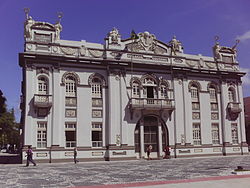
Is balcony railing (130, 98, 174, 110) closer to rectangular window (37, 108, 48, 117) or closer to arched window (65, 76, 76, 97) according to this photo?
arched window (65, 76, 76, 97)

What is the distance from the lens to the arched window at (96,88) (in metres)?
29.0

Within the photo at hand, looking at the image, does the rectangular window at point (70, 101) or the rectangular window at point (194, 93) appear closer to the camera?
the rectangular window at point (70, 101)

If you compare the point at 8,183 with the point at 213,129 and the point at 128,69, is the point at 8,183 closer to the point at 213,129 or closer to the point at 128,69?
the point at 128,69

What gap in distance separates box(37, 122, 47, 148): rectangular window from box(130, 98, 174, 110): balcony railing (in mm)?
8654

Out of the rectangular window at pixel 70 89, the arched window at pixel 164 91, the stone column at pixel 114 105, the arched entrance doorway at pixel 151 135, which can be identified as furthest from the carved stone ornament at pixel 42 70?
the arched window at pixel 164 91

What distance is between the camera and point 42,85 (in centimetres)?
2741

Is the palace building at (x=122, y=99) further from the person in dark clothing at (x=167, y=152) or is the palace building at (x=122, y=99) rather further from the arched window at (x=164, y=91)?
the person in dark clothing at (x=167, y=152)

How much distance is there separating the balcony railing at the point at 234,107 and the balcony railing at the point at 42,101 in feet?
67.5

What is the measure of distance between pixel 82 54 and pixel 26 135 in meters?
9.42

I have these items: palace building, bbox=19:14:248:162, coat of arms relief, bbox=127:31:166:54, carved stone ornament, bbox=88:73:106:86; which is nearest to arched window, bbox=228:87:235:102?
palace building, bbox=19:14:248:162

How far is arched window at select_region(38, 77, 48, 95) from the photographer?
27.3 meters

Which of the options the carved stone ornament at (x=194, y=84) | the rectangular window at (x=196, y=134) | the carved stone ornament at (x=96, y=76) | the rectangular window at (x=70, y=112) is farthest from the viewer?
the carved stone ornament at (x=194, y=84)

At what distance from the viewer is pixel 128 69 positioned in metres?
30.4

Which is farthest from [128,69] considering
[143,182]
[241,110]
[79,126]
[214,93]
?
[143,182]
